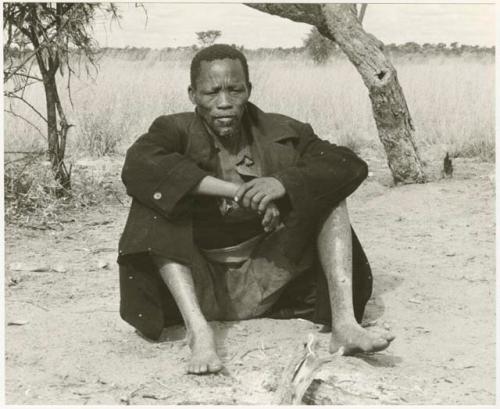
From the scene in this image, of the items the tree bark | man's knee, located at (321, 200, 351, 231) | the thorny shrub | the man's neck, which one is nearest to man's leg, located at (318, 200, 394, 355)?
man's knee, located at (321, 200, 351, 231)

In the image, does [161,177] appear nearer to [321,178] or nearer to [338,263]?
[321,178]

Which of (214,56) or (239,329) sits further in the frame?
(239,329)

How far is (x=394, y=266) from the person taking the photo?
4512 mm

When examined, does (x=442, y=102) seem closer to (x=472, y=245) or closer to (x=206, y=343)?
(x=472, y=245)

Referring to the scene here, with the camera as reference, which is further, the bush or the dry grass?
the bush

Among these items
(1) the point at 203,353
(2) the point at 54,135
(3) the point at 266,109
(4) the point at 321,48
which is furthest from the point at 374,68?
(4) the point at 321,48

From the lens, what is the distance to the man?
3.06 meters

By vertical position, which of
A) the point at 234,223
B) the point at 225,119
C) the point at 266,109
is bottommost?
the point at 266,109

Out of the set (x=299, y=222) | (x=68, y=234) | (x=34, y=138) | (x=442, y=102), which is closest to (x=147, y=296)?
(x=299, y=222)

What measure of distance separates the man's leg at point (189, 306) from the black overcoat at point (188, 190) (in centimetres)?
6

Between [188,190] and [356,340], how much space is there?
2.81 feet

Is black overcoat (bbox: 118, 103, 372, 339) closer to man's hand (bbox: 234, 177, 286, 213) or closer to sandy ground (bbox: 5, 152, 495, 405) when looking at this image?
man's hand (bbox: 234, 177, 286, 213)

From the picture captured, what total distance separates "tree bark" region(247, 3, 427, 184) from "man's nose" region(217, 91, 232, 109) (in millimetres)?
3302

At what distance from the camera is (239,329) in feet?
11.2
